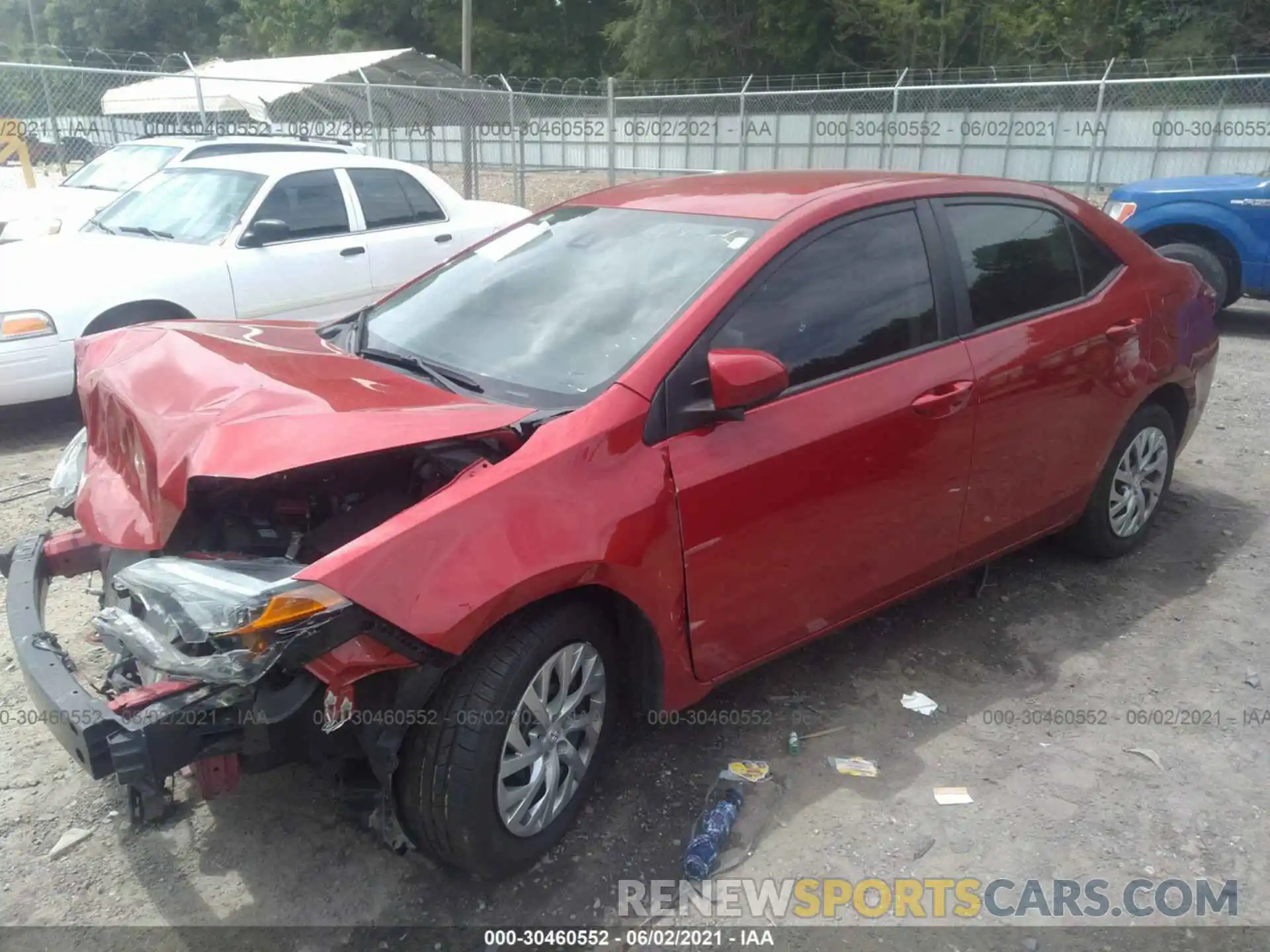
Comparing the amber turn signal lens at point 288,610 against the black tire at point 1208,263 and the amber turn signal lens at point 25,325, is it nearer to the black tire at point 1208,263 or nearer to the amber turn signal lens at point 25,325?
the amber turn signal lens at point 25,325

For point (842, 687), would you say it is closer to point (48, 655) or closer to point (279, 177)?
point (48, 655)

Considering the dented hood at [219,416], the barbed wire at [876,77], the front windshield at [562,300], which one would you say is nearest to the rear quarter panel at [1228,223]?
the front windshield at [562,300]

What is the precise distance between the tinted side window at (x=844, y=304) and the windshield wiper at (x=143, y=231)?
5.36m

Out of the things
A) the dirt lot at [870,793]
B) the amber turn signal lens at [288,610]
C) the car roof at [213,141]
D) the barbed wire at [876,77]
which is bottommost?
the dirt lot at [870,793]

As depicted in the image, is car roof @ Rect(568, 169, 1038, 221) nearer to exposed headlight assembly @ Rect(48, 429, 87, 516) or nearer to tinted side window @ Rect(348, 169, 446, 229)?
exposed headlight assembly @ Rect(48, 429, 87, 516)

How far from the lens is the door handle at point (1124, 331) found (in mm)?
4043

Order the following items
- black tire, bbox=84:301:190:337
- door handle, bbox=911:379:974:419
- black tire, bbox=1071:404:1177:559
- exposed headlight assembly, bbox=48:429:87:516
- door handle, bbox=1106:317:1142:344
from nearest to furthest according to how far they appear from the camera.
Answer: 1. exposed headlight assembly, bbox=48:429:87:516
2. door handle, bbox=911:379:974:419
3. door handle, bbox=1106:317:1142:344
4. black tire, bbox=1071:404:1177:559
5. black tire, bbox=84:301:190:337

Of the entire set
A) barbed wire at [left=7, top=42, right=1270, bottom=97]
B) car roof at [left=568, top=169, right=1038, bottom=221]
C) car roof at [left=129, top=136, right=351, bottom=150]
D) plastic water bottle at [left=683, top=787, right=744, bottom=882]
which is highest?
barbed wire at [left=7, top=42, right=1270, bottom=97]

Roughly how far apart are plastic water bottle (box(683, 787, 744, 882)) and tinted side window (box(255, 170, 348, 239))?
565 cm

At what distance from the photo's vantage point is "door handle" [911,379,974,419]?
3.29 meters

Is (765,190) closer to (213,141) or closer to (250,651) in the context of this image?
(250,651)

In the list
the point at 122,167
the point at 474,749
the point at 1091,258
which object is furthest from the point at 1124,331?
the point at 122,167

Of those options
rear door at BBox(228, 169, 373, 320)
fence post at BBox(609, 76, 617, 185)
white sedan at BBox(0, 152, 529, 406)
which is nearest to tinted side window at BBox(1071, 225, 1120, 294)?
white sedan at BBox(0, 152, 529, 406)

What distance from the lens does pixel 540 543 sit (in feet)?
7.95
